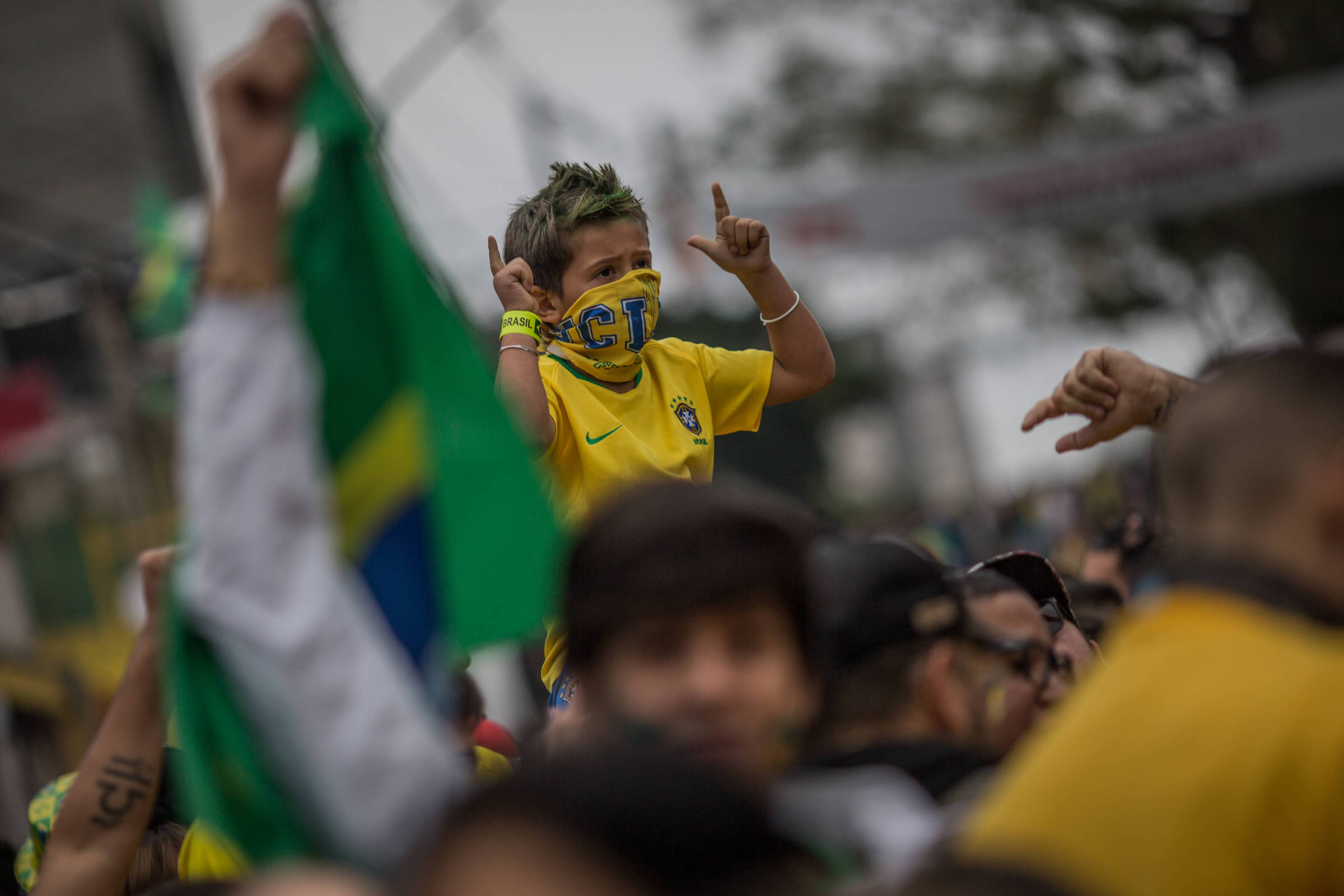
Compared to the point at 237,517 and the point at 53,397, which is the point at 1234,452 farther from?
the point at 53,397

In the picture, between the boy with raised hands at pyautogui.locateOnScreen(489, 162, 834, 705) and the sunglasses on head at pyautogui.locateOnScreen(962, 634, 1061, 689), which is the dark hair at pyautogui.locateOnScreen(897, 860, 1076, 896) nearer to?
the sunglasses on head at pyautogui.locateOnScreen(962, 634, 1061, 689)

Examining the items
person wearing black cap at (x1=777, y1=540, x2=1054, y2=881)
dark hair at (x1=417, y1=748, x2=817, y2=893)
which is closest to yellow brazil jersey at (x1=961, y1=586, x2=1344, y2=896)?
person wearing black cap at (x1=777, y1=540, x2=1054, y2=881)

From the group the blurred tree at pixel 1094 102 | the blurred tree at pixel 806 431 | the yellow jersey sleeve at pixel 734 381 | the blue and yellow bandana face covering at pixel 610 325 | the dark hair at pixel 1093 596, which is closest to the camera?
the blue and yellow bandana face covering at pixel 610 325

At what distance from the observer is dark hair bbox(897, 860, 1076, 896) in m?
1.15

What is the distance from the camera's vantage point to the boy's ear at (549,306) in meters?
3.01

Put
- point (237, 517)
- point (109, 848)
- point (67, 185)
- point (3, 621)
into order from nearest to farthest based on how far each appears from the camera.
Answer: point (237, 517) < point (109, 848) < point (3, 621) < point (67, 185)

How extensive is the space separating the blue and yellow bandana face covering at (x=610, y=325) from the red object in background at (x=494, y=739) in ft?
3.90

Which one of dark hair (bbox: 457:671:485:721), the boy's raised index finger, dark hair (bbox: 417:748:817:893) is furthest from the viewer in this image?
dark hair (bbox: 457:671:485:721)

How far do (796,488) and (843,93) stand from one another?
18.0 metres

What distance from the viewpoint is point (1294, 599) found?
147cm

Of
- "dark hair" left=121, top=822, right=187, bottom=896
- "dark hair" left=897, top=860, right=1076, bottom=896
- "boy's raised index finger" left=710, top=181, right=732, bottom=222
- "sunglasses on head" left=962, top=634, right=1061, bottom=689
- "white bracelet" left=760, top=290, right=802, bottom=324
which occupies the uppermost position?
"boy's raised index finger" left=710, top=181, right=732, bottom=222

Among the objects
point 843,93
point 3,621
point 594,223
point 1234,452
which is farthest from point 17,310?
point 1234,452

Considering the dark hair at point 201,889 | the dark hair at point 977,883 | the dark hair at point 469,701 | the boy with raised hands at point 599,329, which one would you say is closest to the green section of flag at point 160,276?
the dark hair at point 469,701

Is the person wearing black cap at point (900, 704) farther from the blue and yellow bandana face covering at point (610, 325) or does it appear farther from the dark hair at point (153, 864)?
the dark hair at point (153, 864)
